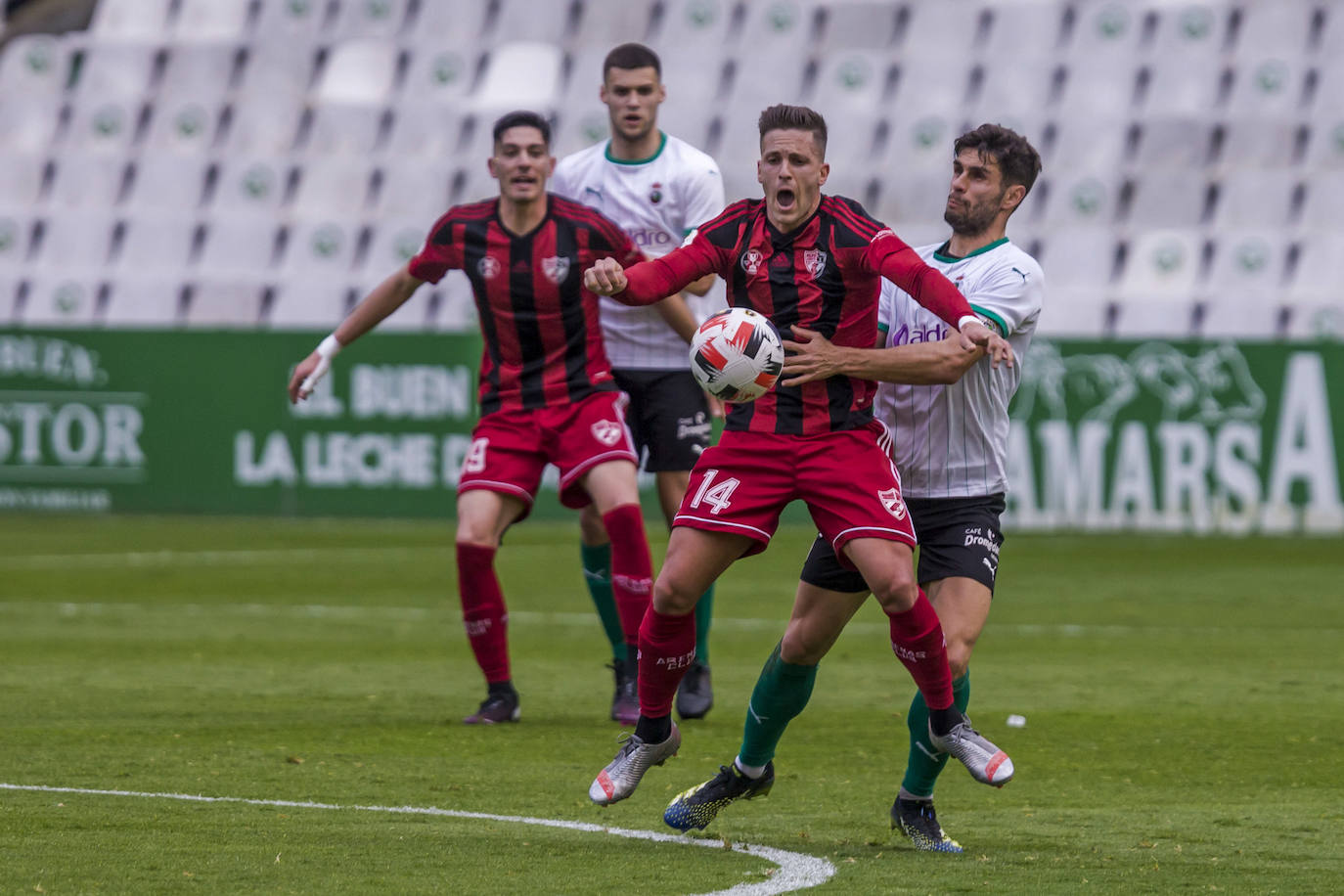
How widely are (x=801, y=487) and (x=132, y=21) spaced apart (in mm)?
21195

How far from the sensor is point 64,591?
12.8m

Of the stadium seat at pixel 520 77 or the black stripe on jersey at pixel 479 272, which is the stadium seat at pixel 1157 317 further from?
the black stripe on jersey at pixel 479 272

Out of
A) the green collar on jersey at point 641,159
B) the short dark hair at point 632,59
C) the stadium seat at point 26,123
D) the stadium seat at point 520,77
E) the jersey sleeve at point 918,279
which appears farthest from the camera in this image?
the stadium seat at point 26,123

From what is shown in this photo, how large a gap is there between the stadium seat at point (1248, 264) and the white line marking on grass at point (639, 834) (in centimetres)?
1488

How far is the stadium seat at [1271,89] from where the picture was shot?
20.0 metres

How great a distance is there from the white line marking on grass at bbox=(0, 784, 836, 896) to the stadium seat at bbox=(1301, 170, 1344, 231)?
15.5m

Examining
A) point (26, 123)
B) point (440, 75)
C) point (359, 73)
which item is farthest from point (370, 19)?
point (26, 123)

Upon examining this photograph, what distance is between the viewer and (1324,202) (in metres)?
19.3

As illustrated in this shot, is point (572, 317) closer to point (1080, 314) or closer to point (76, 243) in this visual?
point (1080, 314)

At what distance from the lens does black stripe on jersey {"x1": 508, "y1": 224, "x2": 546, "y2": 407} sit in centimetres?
746

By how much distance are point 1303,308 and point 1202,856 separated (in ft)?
48.0

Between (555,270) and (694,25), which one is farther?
(694,25)

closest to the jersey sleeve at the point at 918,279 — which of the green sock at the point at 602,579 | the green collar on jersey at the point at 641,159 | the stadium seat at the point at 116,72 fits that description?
the green collar on jersey at the point at 641,159

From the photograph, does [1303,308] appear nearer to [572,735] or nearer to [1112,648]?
[1112,648]
